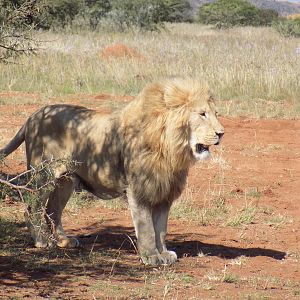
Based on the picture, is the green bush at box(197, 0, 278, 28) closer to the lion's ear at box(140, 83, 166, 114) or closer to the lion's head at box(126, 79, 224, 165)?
the lion's ear at box(140, 83, 166, 114)

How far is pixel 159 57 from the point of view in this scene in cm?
1975

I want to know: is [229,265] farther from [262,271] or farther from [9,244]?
[9,244]

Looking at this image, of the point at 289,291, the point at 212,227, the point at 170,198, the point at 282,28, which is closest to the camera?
the point at 289,291

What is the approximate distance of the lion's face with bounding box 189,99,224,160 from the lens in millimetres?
6184

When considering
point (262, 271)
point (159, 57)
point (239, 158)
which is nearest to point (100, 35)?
point (159, 57)

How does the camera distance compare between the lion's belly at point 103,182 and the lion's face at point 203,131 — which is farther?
the lion's belly at point 103,182

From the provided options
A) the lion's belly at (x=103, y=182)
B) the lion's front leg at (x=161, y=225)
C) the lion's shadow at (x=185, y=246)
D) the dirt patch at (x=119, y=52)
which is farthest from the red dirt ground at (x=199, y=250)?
the dirt patch at (x=119, y=52)

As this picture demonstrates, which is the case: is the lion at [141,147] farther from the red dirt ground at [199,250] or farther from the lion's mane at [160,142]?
the red dirt ground at [199,250]

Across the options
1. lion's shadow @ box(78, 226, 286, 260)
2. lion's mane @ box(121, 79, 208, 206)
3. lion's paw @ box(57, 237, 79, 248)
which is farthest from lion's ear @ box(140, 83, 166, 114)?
lion's paw @ box(57, 237, 79, 248)

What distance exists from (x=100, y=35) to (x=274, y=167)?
1646cm

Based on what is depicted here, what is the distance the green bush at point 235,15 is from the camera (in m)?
49.9

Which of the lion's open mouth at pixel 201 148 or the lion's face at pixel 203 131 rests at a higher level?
the lion's face at pixel 203 131

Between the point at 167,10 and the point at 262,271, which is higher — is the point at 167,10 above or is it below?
below

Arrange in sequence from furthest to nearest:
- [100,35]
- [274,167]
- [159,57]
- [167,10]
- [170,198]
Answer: [167,10], [100,35], [159,57], [274,167], [170,198]
